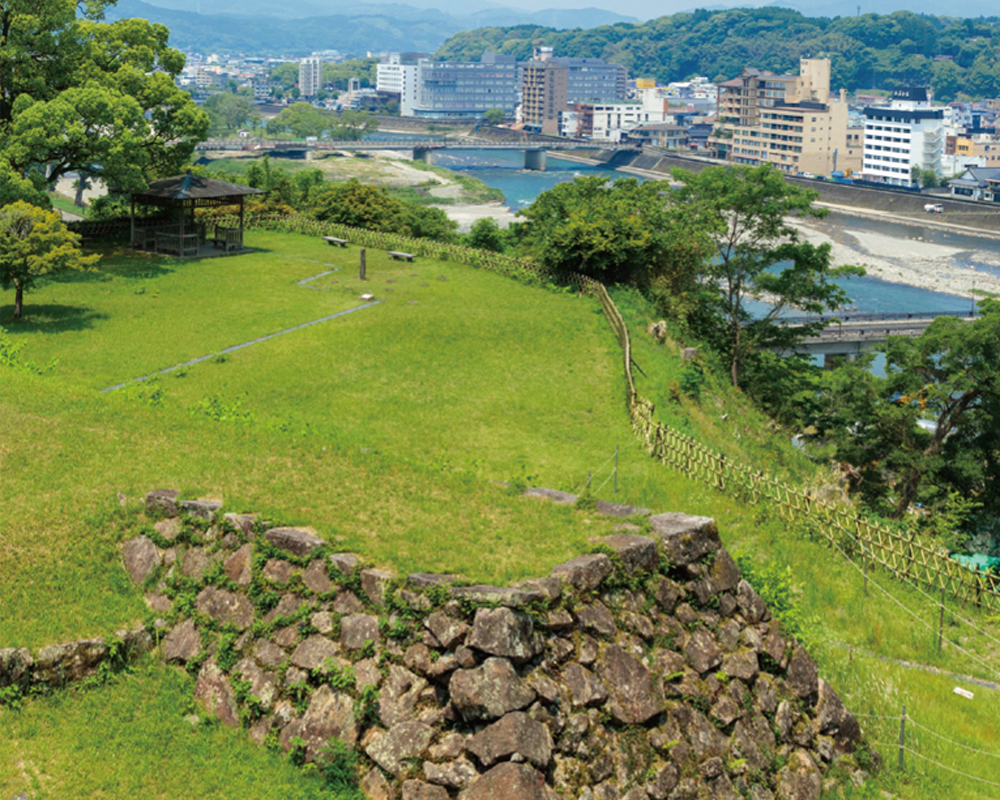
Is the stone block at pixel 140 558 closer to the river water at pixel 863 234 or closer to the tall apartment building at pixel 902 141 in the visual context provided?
the river water at pixel 863 234

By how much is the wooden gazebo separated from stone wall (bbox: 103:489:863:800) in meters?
25.4

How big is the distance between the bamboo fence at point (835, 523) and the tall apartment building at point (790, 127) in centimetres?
14908

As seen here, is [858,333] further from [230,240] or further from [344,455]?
[344,455]

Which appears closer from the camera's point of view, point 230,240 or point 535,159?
point 230,240

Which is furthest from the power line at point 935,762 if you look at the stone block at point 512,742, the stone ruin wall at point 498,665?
the stone block at point 512,742

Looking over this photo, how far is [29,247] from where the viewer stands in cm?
2553

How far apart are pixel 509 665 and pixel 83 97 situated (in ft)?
94.3

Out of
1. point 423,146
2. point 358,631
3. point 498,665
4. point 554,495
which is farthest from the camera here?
point 423,146

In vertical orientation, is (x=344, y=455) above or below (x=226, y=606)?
above

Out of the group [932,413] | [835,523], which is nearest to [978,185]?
[932,413]

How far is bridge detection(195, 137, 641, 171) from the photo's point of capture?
164 m

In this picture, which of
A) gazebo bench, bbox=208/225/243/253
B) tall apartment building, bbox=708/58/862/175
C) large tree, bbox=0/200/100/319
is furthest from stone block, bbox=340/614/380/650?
tall apartment building, bbox=708/58/862/175

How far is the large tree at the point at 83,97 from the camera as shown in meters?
30.9

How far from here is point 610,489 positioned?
18.0 metres
